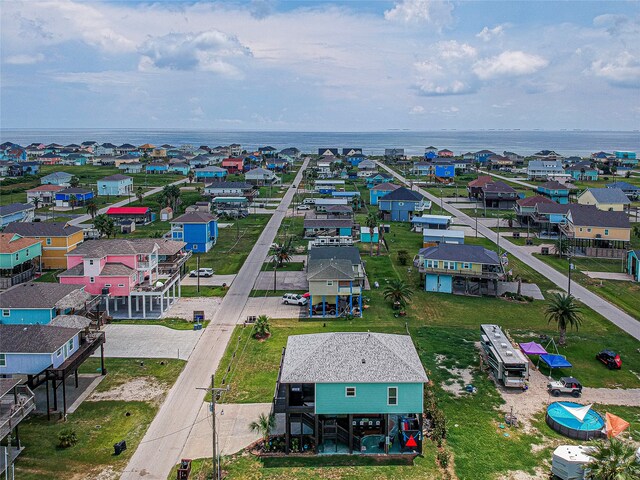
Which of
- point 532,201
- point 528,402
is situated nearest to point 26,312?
point 528,402

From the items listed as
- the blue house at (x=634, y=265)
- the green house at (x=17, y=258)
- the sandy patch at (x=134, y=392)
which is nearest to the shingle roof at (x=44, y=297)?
the sandy patch at (x=134, y=392)

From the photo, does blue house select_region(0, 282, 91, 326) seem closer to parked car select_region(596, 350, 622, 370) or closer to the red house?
parked car select_region(596, 350, 622, 370)

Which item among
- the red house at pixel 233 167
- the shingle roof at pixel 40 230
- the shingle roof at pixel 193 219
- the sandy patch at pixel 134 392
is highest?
the red house at pixel 233 167

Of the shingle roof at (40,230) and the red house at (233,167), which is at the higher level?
the red house at (233,167)

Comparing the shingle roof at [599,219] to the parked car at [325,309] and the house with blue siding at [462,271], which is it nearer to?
the house with blue siding at [462,271]

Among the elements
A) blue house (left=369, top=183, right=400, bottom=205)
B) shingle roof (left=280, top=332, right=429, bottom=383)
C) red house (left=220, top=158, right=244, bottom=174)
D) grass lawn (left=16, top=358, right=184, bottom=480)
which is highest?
red house (left=220, top=158, right=244, bottom=174)

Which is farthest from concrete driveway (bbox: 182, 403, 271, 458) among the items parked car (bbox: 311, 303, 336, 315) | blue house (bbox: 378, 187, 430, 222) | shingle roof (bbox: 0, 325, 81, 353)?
blue house (bbox: 378, 187, 430, 222)

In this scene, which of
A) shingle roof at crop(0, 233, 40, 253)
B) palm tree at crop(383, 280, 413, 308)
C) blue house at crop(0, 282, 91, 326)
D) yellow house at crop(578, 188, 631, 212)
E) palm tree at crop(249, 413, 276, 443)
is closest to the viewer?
palm tree at crop(249, 413, 276, 443)
